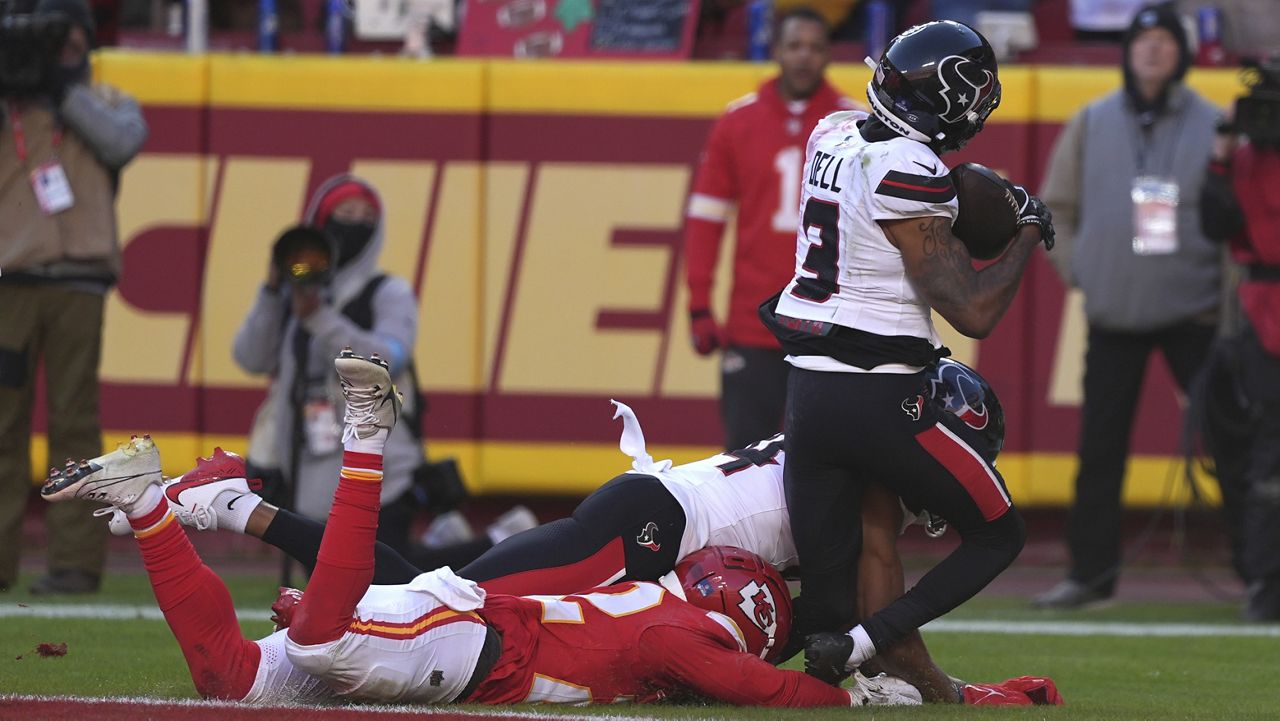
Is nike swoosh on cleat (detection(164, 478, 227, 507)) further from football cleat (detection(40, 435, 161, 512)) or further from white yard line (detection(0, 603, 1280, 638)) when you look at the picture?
white yard line (detection(0, 603, 1280, 638))

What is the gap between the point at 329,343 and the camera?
24.5 ft

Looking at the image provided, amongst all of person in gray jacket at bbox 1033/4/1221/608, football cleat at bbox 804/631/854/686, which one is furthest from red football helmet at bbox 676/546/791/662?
person in gray jacket at bbox 1033/4/1221/608

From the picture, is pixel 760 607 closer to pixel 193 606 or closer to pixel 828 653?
pixel 828 653

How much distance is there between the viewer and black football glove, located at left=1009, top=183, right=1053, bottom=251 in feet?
16.6

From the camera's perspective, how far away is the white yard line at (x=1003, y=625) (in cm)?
694

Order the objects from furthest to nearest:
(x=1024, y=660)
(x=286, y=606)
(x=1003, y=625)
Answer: (x=1003, y=625)
(x=1024, y=660)
(x=286, y=606)

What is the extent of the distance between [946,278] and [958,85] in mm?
503

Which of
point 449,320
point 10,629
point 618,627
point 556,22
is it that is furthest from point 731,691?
point 556,22

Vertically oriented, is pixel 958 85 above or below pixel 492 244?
above

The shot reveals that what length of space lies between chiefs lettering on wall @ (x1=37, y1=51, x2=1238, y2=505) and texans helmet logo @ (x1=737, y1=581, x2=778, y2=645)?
451cm

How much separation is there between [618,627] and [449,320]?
501cm

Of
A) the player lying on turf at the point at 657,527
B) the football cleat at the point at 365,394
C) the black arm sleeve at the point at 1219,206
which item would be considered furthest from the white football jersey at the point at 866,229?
the black arm sleeve at the point at 1219,206

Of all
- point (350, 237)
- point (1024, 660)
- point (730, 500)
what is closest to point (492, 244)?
point (350, 237)

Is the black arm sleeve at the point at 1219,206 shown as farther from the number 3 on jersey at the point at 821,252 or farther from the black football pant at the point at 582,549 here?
the black football pant at the point at 582,549
